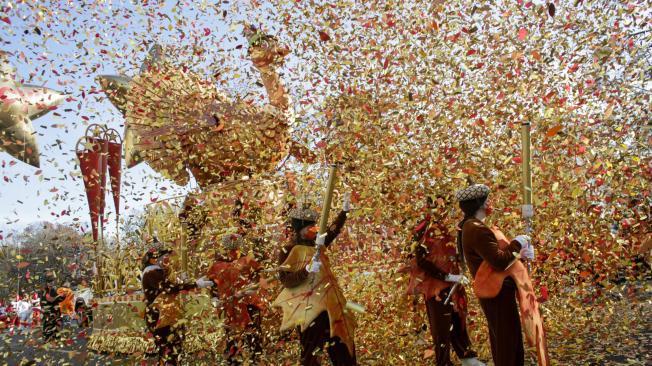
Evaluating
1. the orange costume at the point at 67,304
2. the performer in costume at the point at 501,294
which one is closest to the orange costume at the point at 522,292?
the performer in costume at the point at 501,294

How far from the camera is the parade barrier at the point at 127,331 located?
9047 millimetres

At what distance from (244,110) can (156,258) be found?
105 inches

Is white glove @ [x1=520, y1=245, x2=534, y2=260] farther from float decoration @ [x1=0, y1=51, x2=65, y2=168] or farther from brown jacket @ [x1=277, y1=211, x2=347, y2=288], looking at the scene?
float decoration @ [x1=0, y1=51, x2=65, y2=168]

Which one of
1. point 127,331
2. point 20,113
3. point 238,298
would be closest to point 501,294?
point 238,298

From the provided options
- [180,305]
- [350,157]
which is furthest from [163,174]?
[350,157]

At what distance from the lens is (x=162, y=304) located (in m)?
7.32

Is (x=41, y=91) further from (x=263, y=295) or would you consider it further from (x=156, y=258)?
(x=263, y=295)

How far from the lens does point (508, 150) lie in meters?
6.16

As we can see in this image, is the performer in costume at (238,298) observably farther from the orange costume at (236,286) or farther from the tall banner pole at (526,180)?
the tall banner pole at (526,180)

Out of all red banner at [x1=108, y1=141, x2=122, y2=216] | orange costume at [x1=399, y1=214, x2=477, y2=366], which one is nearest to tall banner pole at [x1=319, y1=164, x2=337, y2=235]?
orange costume at [x1=399, y1=214, x2=477, y2=366]

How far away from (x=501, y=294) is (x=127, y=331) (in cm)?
819

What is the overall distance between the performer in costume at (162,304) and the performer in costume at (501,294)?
4.29 meters

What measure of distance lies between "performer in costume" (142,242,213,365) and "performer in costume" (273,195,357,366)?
2.42m

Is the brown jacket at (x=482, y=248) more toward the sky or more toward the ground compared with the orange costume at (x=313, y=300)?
more toward the sky
